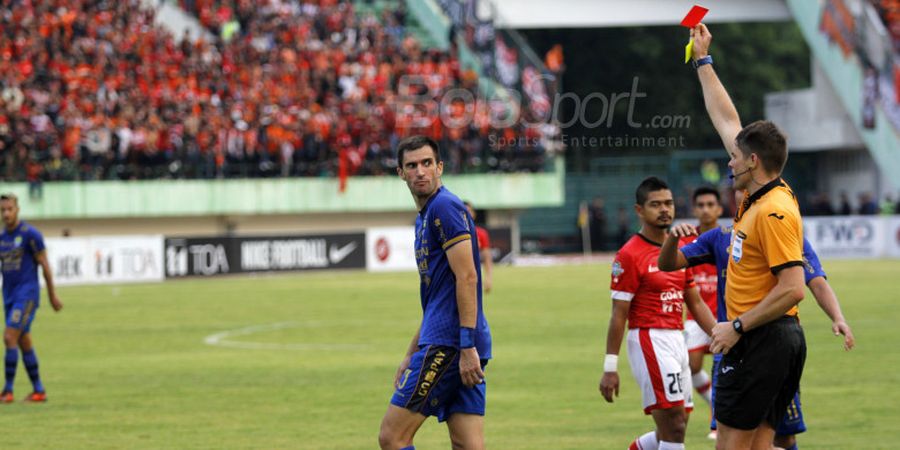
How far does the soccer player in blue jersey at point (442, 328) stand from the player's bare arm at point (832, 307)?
1.96 metres

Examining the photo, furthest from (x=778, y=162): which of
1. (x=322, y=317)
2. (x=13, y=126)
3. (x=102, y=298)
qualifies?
(x=13, y=126)

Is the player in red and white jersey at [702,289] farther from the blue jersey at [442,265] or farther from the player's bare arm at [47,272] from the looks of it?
the player's bare arm at [47,272]

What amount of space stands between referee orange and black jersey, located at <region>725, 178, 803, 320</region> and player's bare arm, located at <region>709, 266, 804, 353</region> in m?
0.06

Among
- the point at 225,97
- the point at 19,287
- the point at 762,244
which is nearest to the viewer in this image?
the point at 762,244

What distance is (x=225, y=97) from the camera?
1817 inches

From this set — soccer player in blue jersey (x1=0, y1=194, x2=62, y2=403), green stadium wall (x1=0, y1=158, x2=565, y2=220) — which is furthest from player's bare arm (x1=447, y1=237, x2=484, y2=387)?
green stadium wall (x1=0, y1=158, x2=565, y2=220)

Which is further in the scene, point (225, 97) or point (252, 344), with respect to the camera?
point (225, 97)

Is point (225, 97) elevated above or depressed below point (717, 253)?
above

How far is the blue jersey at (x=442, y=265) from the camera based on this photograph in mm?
8055

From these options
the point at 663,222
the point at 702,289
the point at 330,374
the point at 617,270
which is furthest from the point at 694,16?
the point at 330,374

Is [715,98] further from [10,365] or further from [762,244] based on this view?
[10,365]

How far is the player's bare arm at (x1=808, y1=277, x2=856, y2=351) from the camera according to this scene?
7734 millimetres

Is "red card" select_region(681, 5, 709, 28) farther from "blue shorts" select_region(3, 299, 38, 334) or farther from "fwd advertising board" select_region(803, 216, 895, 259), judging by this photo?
"fwd advertising board" select_region(803, 216, 895, 259)

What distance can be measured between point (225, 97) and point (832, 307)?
1559 inches
